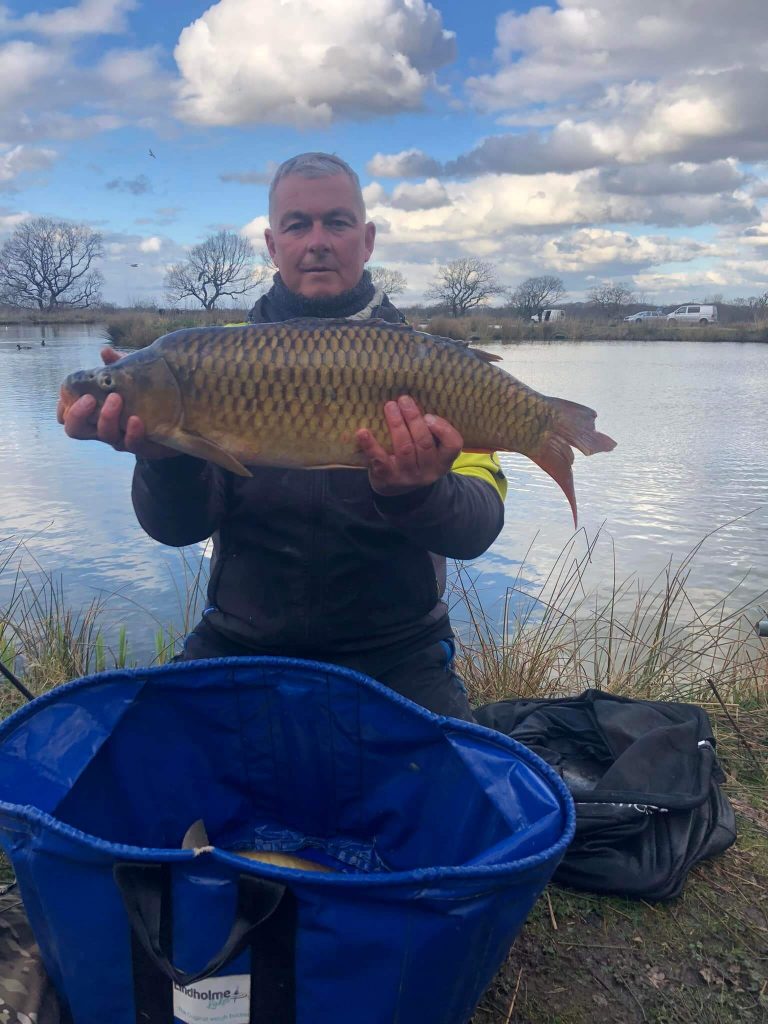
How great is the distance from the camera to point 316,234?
177 centimetres

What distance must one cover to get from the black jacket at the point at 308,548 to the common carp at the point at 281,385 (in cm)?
18

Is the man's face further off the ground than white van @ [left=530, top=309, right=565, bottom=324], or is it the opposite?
white van @ [left=530, top=309, right=565, bottom=324]

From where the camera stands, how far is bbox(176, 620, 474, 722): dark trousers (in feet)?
5.18

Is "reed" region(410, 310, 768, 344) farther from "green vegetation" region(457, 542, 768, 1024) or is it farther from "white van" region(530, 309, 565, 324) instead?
"green vegetation" region(457, 542, 768, 1024)

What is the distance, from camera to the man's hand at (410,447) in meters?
1.34

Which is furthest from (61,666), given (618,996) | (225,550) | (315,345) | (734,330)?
(734,330)

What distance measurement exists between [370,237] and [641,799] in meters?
1.34

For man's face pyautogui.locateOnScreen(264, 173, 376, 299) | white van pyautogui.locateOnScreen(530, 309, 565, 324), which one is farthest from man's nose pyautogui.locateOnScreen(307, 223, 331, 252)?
white van pyautogui.locateOnScreen(530, 309, 565, 324)

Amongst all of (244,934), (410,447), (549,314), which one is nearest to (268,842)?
(244,934)

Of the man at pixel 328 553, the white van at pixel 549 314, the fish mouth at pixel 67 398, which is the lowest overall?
the man at pixel 328 553

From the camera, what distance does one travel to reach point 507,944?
3.31ft

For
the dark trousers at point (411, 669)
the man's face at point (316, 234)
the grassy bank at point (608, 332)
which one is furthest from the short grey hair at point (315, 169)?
the grassy bank at point (608, 332)

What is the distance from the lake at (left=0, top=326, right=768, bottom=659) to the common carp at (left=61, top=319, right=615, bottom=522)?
69.9 inches

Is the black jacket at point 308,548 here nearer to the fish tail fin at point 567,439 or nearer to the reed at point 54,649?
the fish tail fin at point 567,439
